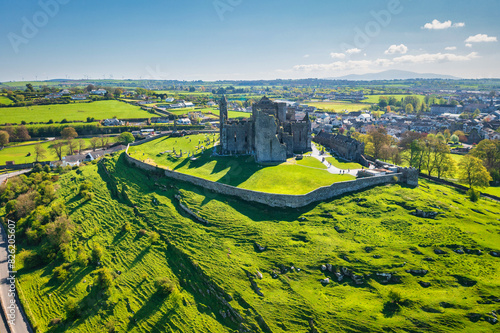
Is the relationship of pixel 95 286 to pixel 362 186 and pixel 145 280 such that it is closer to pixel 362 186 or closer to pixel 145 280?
pixel 145 280

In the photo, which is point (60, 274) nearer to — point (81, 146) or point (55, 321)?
point (55, 321)

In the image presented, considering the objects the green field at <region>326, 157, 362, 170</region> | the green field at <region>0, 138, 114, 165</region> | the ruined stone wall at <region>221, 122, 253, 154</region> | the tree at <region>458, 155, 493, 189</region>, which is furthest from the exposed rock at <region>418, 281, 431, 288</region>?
the green field at <region>0, 138, 114, 165</region>

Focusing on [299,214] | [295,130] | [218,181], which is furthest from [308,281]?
[295,130]

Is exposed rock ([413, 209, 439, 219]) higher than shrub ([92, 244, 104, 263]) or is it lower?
higher

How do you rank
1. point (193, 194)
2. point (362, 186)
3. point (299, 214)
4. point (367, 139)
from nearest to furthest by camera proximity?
point (299, 214) < point (362, 186) < point (193, 194) < point (367, 139)

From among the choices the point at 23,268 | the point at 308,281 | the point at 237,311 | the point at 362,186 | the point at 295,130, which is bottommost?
the point at 23,268

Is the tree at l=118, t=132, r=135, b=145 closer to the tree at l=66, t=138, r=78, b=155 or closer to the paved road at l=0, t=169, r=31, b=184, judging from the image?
the tree at l=66, t=138, r=78, b=155

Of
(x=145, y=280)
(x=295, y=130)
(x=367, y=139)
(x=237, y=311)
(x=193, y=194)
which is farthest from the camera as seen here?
(x=367, y=139)
